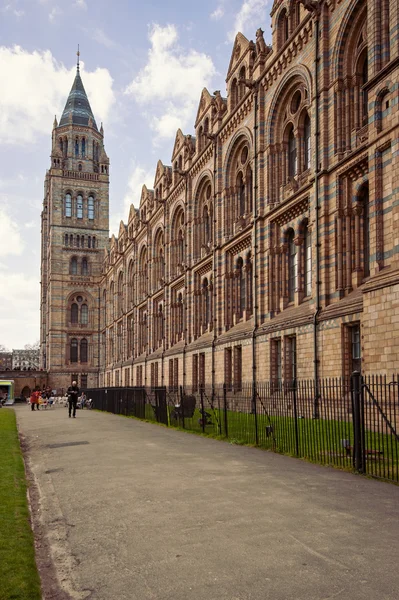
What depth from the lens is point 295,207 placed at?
24641mm

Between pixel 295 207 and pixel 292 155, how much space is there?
10.7 ft

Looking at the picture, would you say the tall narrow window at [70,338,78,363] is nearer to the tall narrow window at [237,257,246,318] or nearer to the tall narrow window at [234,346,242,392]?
the tall narrow window at [237,257,246,318]

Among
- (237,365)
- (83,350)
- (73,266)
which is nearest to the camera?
(237,365)

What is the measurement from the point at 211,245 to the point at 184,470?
84.7 feet

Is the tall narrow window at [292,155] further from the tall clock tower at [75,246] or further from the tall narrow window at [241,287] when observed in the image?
the tall clock tower at [75,246]

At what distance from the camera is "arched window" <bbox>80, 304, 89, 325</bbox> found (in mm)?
81188

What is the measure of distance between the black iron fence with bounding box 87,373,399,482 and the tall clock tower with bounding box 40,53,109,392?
5488 centimetres

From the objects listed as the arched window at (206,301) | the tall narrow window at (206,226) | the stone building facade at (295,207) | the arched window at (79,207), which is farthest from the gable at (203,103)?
the arched window at (79,207)

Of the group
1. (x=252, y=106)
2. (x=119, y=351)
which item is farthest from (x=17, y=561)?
(x=119, y=351)

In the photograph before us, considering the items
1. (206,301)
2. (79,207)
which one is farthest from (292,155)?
(79,207)

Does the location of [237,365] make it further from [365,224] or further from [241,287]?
[365,224]

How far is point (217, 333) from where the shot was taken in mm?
33438

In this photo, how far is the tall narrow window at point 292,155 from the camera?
26.4m

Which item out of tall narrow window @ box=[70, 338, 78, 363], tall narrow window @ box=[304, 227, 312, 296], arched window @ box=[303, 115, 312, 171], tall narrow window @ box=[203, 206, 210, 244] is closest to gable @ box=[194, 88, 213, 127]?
tall narrow window @ box=[203, 206, 210, 244]
